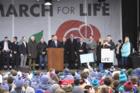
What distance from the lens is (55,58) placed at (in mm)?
25656

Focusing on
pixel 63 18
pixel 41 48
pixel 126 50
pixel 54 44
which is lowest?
pixel 126 50

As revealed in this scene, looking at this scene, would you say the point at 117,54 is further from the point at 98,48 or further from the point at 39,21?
the point at 39,21

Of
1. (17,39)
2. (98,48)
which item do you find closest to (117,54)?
(98,48)

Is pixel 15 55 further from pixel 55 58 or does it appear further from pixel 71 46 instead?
pixel 71 46

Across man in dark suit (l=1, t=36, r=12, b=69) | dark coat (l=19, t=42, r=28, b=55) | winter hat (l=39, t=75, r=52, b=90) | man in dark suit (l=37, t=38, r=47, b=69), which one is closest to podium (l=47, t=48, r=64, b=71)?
man in dark suit (l=37, t=38, r=47, b=69)

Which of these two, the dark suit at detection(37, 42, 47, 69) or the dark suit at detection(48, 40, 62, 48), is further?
the dark suit at detection(37, 42, 47, 69)

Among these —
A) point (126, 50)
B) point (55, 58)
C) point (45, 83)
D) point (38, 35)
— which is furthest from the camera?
point (38, 35)

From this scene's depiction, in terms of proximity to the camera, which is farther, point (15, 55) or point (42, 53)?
point (15, 55)

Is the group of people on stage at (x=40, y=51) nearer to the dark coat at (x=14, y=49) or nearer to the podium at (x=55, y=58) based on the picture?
the dark coat at (x=14, y=49)

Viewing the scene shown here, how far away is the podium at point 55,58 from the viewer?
25.5m

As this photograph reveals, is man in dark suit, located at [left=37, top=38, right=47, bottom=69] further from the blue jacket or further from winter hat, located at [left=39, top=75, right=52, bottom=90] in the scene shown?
winter hat, located at [left=39, top=75, right=52, bottom=90]

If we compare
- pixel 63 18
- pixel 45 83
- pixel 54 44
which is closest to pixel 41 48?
pixel 54 44

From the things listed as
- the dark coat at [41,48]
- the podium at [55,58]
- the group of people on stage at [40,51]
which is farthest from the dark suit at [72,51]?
the podium at [55,58]

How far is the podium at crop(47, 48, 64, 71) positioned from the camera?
25.5 metres
